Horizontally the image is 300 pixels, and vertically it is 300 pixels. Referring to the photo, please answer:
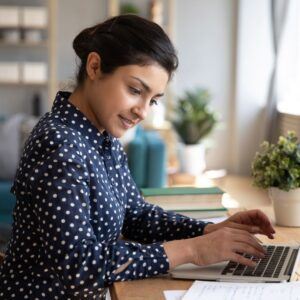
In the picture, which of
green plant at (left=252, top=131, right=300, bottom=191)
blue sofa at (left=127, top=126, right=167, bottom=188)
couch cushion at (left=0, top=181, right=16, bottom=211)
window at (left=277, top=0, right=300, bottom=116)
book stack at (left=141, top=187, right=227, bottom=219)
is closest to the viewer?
green plant at (left=252, top=131, right=300, bottom=191)

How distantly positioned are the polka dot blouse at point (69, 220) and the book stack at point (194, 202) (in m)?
0.30

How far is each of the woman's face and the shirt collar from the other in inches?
1.2

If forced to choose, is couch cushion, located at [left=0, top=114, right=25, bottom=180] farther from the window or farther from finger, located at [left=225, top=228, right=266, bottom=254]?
finger, located at [left=225, top=228, right=266, bottom=254]

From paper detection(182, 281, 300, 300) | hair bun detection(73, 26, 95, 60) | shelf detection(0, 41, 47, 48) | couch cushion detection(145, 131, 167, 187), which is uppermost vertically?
hair bun detection(73, 26, 95, 60)

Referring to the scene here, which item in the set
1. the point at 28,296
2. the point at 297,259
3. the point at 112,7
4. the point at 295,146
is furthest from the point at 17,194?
the point at 112,7

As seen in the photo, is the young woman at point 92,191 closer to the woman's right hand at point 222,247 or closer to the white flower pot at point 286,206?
the woman's right hand at point 222,247

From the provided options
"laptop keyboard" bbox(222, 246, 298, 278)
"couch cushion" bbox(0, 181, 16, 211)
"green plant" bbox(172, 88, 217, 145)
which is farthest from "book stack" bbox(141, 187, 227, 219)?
"green plant" bbox(172, 88, 217, 145)

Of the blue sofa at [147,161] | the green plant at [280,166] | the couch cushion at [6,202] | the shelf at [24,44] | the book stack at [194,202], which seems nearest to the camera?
the green plant at [280,166]

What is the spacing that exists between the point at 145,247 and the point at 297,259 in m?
0.33

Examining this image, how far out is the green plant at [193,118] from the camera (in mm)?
5859

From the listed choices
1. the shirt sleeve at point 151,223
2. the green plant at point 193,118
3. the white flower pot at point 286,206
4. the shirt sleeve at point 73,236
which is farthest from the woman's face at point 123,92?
the green plant at point 193,118

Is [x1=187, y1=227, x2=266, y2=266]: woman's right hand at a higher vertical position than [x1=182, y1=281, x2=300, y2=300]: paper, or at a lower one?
higher

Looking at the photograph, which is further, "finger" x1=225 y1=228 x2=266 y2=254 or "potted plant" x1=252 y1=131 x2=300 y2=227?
"potted plant" x1=252 y1=131 x2=300 y2=227

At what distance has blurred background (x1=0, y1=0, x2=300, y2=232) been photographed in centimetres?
581
